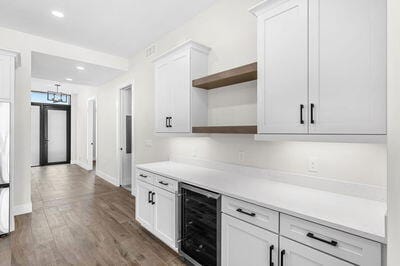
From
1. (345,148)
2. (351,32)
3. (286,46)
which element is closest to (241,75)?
(286,46)

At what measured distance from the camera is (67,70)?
450 cm

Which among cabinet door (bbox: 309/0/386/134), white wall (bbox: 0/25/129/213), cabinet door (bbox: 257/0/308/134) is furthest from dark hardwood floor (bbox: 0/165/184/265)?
cabinet door (bbox: 309/0/386/134)

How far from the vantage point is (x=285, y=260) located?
1.34 meters

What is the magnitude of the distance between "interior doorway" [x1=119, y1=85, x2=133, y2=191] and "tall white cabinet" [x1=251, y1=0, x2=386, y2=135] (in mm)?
3992

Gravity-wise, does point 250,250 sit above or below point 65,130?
below

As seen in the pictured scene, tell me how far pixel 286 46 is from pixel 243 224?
1417mm

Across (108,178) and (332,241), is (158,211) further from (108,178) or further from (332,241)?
(108,178)

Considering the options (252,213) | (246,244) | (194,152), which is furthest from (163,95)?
(246,244)

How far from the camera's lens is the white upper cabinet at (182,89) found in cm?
254

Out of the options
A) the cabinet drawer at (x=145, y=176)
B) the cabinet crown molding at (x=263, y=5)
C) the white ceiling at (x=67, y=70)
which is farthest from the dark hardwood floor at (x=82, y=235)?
the white ceiling at (x=67, y=70)

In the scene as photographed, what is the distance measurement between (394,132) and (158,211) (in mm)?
2285

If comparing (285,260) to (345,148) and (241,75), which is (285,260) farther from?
(241,75)

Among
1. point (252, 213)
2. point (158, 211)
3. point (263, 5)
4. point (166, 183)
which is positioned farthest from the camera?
point (158, 211)

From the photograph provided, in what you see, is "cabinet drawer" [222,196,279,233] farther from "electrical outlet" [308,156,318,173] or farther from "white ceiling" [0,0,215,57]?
"white ceiling" [0,0,215,57]
